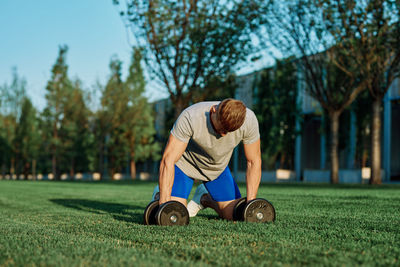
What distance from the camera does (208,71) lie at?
18625 millimetres

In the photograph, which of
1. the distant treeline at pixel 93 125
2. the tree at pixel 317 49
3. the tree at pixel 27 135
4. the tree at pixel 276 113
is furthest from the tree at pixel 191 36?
the tree at pixel 27 135

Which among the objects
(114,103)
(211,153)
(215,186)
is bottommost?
(215,186)

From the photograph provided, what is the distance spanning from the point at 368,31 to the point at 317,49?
2.70m

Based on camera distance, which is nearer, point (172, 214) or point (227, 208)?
point (172, 214)

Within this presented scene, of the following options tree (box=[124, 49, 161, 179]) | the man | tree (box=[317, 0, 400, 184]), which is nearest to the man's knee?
the man

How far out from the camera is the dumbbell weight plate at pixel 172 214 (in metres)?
4.18

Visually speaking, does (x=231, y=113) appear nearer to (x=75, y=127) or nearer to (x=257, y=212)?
(x=257, y=212)

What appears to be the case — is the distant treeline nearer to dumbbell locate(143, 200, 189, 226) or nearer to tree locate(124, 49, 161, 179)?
tree locate(124, 49, 161, 179)

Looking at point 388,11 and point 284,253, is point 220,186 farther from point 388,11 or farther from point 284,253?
point 388,11

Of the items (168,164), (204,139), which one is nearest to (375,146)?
(204,139)

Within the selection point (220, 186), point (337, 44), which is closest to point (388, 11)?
point (337, 44)

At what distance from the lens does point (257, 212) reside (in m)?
4.48

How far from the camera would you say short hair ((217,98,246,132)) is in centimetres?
379

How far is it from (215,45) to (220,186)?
14.1 m
